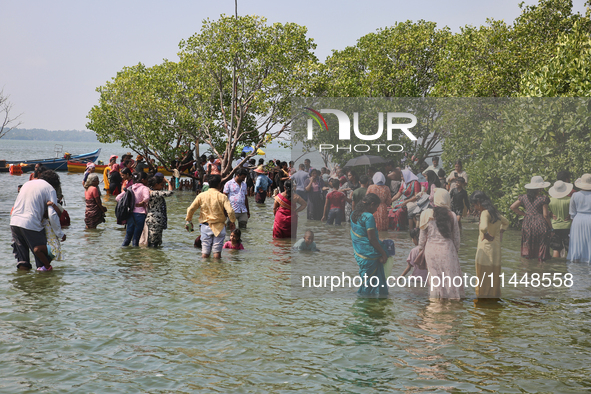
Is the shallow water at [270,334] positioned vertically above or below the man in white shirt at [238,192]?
below

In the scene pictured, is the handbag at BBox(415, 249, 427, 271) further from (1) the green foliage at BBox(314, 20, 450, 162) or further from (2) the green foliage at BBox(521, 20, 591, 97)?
(1) the green foliage at BBox(314, 20, 450, 162)

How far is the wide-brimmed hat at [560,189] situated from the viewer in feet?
32.2

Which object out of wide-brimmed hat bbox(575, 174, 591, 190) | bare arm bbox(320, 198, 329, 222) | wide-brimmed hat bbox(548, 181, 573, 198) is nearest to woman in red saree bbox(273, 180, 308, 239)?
bare arm bbox(320, 198, 329, 222)

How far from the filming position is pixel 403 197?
8062mm

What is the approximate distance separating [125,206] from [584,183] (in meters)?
8.50

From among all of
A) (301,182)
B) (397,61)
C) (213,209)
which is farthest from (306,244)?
(397,61)

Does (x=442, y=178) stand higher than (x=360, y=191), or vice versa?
(x=442, y=178)

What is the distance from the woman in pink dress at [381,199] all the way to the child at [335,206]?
1.47 ft

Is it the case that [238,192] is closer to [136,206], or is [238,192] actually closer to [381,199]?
[136,206]

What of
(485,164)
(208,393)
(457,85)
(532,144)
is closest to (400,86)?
(457,85)

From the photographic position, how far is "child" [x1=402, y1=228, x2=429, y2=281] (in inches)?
327

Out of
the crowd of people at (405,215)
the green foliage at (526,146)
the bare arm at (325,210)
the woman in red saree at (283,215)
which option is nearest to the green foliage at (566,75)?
the green foliage at (526,146)

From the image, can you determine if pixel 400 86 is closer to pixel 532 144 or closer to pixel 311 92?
pixel 311 92

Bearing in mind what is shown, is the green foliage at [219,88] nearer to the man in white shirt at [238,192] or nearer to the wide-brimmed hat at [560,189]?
the man in white shirt at [238,192]
